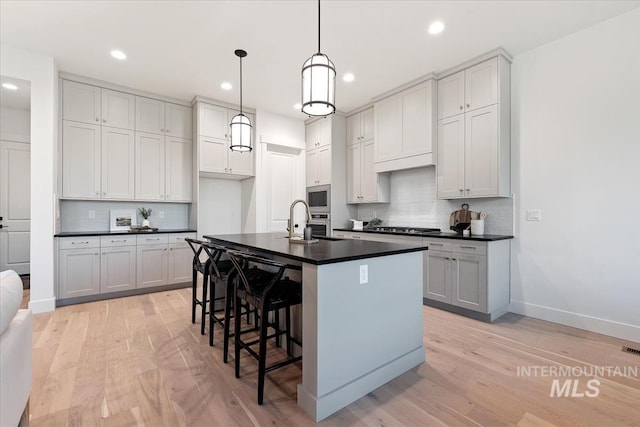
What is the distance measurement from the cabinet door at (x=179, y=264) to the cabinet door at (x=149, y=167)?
0.86 m

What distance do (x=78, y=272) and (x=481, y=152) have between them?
202 inches

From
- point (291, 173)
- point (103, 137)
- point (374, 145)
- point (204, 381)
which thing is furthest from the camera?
point (291, 173)

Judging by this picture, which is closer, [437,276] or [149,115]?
[437,276]

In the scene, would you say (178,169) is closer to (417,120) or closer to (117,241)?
(117,241)

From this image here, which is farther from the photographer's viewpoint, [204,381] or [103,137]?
[103,137]

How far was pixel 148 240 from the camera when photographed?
4.20 meters

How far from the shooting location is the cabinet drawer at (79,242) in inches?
143

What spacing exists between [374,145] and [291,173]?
1.76 metres

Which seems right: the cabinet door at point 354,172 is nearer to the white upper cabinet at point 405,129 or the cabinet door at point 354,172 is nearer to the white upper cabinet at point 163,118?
the white upper cabinet at point 405,129

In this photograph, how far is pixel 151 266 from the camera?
4219 mm

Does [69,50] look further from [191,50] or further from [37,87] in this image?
[191,50]

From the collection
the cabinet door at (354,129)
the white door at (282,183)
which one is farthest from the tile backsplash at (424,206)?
the white door at (282,183)

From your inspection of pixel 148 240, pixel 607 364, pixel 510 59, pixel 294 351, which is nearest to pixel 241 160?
pixel 148 240

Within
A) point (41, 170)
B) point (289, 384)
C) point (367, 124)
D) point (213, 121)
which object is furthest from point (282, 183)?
point (289, 384)
